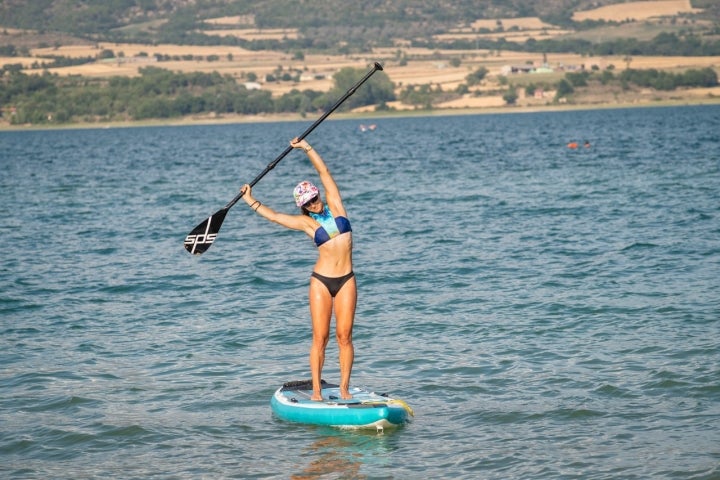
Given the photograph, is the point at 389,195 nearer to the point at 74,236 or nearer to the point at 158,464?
the point at 74,236

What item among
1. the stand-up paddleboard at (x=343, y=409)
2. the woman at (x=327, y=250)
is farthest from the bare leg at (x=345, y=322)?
the stand-up paddleboard at (x=343, y=409)

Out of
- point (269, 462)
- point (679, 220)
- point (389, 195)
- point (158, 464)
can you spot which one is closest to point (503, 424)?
point (269, 462)

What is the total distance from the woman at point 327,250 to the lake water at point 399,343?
3.96ft

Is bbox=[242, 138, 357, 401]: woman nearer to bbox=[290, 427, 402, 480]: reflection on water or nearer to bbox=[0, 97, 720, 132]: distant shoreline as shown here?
bbox=[290, 427, 402, 480]: reflection on water

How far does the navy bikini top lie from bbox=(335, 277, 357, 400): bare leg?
2.04 feet

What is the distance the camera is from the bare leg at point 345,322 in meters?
13.1

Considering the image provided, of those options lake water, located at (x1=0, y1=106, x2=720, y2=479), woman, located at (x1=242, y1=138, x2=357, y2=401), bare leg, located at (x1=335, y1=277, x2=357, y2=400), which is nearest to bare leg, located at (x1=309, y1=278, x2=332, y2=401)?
woman, located at (x1=242, y1=138, x2=357, y2=401)

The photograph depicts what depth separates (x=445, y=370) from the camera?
A: 610 inches

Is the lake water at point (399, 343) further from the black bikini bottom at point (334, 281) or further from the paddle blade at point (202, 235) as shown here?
the paddle blade at point (202, 235)

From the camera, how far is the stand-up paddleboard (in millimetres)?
12781

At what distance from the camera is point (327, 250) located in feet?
42.7

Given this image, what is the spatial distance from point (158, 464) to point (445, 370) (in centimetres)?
483

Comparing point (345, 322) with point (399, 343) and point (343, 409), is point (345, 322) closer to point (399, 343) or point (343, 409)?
point (343, 409)

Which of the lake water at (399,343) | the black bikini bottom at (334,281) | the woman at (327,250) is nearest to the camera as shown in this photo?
the lake water at (399,343)
